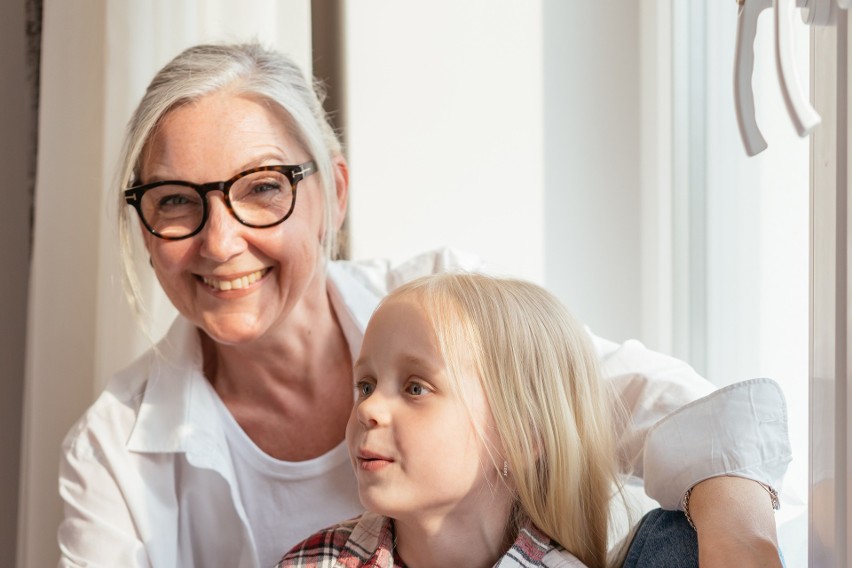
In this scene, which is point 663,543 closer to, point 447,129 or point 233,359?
point 233,359

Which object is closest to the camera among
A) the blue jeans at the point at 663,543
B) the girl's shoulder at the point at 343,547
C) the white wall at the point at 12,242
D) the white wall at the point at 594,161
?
the blue jeans at the point at 663,543

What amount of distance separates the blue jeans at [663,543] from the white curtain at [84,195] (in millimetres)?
990

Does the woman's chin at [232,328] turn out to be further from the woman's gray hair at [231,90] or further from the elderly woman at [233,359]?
the woman's gray hair at [231,90]

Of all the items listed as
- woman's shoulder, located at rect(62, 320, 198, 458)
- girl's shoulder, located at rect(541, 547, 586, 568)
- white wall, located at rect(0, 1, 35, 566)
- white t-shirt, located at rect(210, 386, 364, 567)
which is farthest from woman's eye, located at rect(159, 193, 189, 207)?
white wall, located at rect(0, 1, 35, 566)


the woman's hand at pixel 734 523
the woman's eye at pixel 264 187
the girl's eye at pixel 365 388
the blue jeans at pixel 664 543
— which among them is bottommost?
the blue jeans at pixel 664 543

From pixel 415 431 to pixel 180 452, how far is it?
0.53m

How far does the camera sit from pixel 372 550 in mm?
1154

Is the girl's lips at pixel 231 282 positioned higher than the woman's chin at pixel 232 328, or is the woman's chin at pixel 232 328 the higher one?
the girl's lips at pixel 231 282

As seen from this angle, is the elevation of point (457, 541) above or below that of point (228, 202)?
below

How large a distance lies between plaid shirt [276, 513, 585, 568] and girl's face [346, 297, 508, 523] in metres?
0.06

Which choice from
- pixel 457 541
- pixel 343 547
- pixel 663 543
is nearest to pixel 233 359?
pixel 343 547

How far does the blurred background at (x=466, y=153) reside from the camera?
1774 mm

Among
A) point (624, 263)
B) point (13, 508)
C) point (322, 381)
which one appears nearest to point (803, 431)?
point (624, 263)

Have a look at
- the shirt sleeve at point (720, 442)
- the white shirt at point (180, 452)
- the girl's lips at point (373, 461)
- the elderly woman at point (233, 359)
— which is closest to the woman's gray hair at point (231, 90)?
the elderly woman at point (233, 359)
